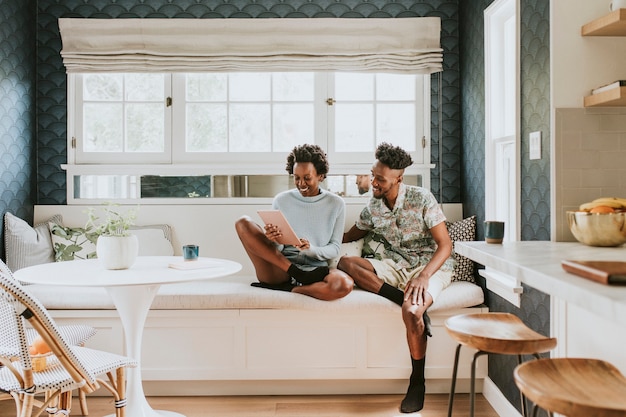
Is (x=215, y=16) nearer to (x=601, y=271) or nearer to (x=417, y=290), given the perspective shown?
(x=417, y=290)

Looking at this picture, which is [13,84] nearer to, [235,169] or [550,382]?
[235,169]

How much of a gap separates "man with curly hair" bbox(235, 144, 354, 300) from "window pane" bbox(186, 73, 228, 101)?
88 cm

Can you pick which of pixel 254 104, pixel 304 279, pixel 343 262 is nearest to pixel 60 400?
pixel 304 279

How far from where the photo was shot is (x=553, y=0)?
237 centimetres

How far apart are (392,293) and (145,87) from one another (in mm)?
2253

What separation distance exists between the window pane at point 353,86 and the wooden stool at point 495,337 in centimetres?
243

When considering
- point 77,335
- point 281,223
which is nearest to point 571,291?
point 281,223

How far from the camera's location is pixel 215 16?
411 centimetres

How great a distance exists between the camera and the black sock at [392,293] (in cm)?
318

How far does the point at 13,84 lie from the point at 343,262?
7.72ft

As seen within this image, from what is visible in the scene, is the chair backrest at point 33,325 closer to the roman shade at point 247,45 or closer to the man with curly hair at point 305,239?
the man with curly hair at point 305,239

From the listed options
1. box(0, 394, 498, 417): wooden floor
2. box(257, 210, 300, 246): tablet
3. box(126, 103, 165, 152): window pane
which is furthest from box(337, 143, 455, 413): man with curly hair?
box(126, 103, 165, 152): window pane

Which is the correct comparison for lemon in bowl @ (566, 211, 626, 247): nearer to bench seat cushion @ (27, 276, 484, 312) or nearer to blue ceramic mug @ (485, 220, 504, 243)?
blue ceramic mug @ (485, 220, 504, 243)

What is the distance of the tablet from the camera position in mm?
3037
